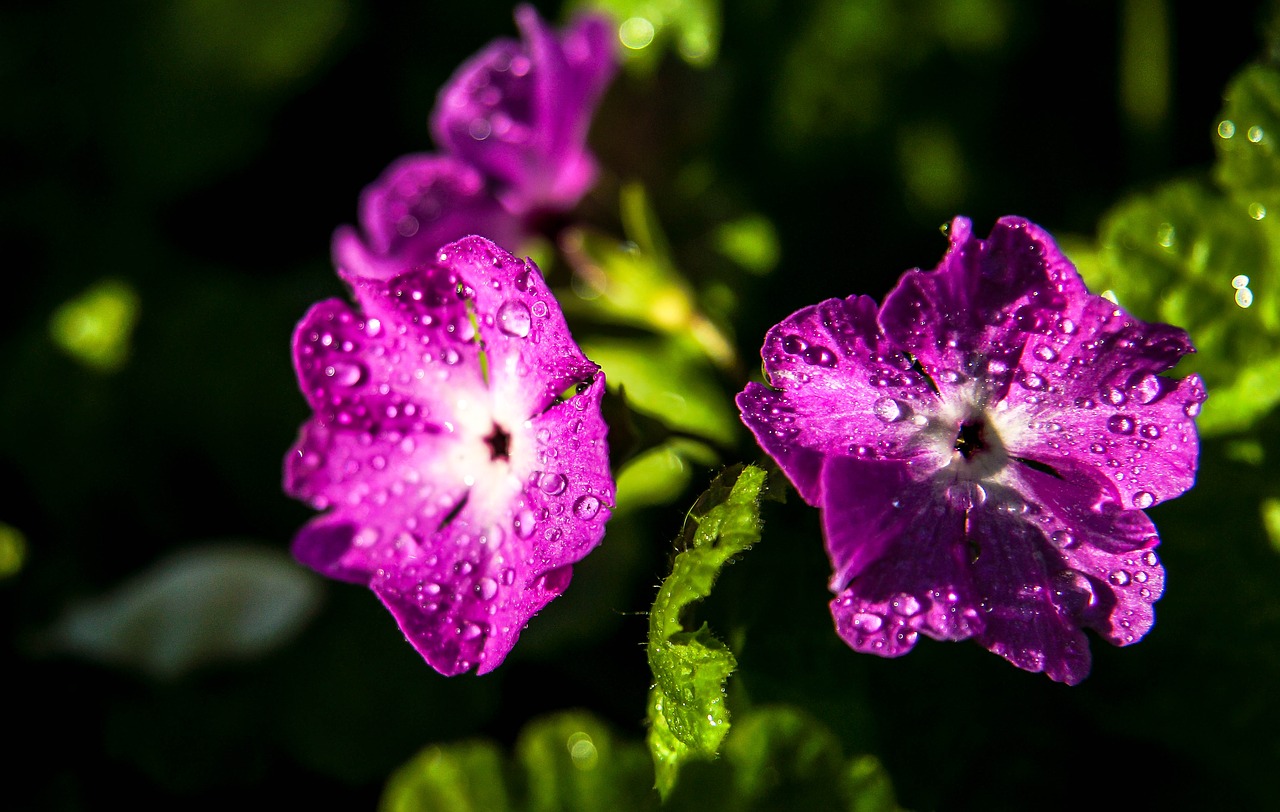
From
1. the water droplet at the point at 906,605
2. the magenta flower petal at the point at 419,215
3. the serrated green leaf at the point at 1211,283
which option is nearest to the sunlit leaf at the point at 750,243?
the magenta flower petal at the point at 419,215

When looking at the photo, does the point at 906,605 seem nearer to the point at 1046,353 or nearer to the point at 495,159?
the point at 1046,353

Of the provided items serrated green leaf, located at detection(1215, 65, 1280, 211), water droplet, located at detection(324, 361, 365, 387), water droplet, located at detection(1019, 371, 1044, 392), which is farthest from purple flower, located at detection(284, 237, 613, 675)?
serrated green leaf, located at detection(1215, 65, 1280, 211)

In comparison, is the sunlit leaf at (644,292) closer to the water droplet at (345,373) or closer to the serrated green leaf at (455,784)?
the water droplet at (345,373)

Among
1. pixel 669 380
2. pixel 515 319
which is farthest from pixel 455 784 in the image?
pixel 669 380

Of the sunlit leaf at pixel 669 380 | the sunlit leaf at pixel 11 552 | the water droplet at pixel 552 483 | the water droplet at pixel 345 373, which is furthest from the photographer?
the sunlit leaf at pixel 11 552

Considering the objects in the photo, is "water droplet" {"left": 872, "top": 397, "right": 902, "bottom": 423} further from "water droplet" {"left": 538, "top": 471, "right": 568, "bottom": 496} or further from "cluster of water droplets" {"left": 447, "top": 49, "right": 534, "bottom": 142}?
"cluster of water droplets" {"left": 447, "top": 49, "right": 534, "bottom": 142}

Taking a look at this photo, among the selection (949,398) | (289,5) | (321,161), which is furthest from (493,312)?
(289,5)

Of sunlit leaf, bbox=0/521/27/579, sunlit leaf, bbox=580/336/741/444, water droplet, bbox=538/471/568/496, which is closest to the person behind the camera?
water droplet, bbox=538/471/568/496
